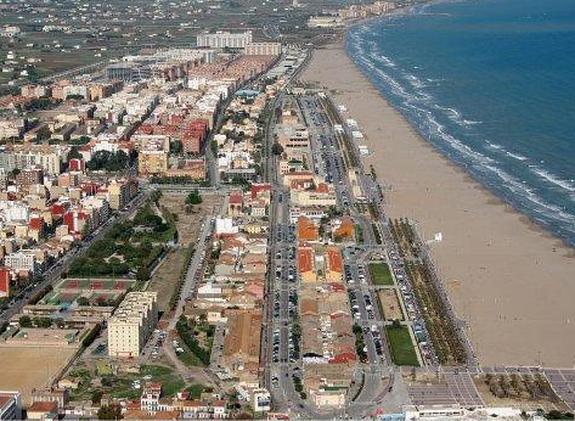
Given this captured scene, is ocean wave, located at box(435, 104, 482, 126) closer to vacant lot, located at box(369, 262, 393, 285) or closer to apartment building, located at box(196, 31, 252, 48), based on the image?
vacant lot, located at box(369, 262, 393, 285)

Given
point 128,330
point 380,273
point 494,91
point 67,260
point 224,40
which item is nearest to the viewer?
point 128,330

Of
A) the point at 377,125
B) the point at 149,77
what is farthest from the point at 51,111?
the point at 377,125

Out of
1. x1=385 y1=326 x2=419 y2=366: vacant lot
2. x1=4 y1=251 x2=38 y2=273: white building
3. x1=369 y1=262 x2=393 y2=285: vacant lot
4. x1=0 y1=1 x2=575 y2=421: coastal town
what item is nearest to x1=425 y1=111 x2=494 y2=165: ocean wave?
x1=0 y1=1 x2=575 y2=421: coastal town

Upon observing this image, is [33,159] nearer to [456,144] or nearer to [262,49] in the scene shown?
[456,144]

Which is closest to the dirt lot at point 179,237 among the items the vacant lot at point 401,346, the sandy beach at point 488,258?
the vacant lot at point 401,346

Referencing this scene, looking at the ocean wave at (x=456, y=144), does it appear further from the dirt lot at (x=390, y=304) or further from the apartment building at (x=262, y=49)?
the apartment building at (x=262, y=49)

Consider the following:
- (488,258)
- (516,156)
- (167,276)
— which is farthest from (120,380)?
(516,156)
